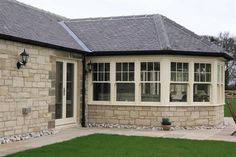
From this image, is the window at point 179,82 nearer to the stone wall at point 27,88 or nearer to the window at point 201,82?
the window at point 201,82

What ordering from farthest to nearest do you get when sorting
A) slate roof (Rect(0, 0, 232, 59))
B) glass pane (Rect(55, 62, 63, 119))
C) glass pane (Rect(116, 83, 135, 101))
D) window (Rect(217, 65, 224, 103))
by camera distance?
1. window (Rect(217, 65, 224, 103))
2. glass pane (Rect(116, 83, 135, 101))
3. glass pane (Rect(55, 62, 63, 119))
4. slate roof (Rect(0, 0, 232, 59))

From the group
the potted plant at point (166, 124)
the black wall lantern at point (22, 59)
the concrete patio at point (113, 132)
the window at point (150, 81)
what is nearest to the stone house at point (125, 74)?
the window at point (150, 81)

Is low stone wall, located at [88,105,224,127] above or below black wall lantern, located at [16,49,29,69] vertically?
below

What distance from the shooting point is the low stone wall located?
44.8 ft

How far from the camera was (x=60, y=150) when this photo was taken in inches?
356

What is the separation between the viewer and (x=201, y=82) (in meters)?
14.1

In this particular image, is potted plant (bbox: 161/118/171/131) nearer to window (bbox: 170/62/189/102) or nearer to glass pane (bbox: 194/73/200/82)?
window (bbox: 170/62/189/102)

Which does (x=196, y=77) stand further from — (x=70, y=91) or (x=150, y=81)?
(x=70, y=91)

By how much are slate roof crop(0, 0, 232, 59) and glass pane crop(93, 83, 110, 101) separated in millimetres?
1138

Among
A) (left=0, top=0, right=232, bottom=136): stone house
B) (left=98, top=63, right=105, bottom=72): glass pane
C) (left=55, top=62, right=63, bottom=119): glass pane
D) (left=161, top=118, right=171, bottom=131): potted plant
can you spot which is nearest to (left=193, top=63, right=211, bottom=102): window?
(left=0, top=0, right=232, bottom=136): stone house

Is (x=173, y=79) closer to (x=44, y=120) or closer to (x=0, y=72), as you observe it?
(x=44, y=120)

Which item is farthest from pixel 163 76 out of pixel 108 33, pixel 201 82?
pixel 108 33

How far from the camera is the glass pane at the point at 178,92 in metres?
13.8

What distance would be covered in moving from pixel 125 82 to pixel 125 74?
0.27 metres
